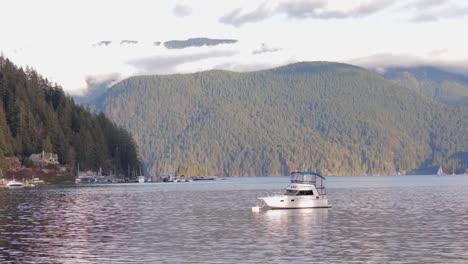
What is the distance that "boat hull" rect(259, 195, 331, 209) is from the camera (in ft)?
444

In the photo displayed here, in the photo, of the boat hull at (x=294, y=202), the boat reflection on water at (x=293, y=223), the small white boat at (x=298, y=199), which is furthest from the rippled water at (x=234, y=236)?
the small white boat at (x=298, y=199)

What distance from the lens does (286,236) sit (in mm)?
85562

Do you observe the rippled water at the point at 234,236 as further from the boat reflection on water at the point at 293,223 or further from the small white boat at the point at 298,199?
the small white boat at the point at 298,199

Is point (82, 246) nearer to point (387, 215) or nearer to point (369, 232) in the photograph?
point (369, 232)

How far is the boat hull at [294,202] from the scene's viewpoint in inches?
5324

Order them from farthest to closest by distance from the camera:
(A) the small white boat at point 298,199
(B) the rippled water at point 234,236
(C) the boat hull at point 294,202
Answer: (A) the small white boat at point 298,199
(C) the boat hull at point 294,202
(B) the rippled water at point 234,236

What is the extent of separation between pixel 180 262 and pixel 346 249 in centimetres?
1696

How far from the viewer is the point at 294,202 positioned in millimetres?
136750

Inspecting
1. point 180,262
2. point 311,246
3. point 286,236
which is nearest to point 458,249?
point 311,246

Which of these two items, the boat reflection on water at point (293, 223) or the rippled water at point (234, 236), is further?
the boat reflection on water at point (293, 223)

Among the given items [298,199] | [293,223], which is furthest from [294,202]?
[293,223]

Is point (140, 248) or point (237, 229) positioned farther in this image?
point (237, 229)

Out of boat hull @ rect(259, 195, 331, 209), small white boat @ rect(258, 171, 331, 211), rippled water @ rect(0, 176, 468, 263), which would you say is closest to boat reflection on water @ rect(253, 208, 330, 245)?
rippled water @ rect(0, 176, 468, 263)

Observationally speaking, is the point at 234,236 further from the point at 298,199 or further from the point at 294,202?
the point at 298,199
